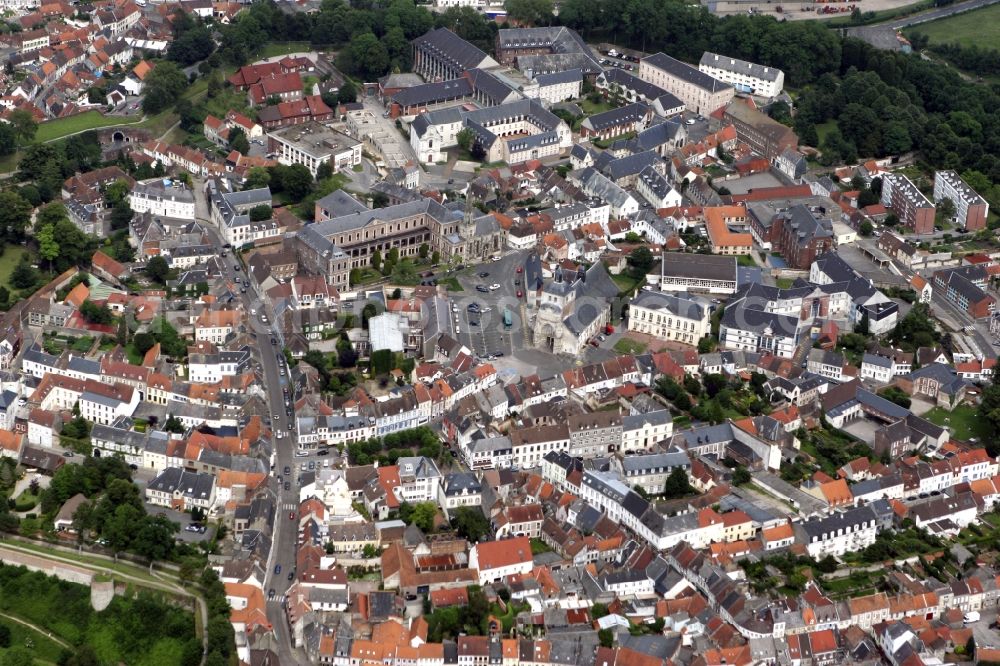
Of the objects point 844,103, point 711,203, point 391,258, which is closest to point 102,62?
point 391,258

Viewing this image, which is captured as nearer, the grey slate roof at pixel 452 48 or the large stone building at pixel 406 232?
the large stone building at pixel 406 232

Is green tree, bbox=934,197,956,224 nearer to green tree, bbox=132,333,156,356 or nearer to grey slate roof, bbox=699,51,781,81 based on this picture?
grey slate roof, bbox=699,51,781,81

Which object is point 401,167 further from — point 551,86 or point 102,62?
point 102,62

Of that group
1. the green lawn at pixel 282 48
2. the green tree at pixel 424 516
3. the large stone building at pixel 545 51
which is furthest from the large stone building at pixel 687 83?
the green tree at pixel 424 516

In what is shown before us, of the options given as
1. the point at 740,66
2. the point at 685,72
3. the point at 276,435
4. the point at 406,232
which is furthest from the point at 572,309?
the point at 740,66

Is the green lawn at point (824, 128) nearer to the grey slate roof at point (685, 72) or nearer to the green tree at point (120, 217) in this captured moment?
the grey slate roof at point (685, 72)

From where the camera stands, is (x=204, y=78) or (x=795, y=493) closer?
(x=795, y=493)

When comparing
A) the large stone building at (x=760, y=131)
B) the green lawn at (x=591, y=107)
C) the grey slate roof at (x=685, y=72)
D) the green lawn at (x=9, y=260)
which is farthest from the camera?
the grey slate roof at (x=685, y=72)

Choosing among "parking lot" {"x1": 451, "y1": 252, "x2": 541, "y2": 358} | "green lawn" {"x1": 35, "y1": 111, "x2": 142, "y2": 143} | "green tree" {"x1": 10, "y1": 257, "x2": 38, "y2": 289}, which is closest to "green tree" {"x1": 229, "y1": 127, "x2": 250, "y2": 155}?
"green lawn" {"x1": 35, "y1": 111, "x2": 142, "y2": 143}
